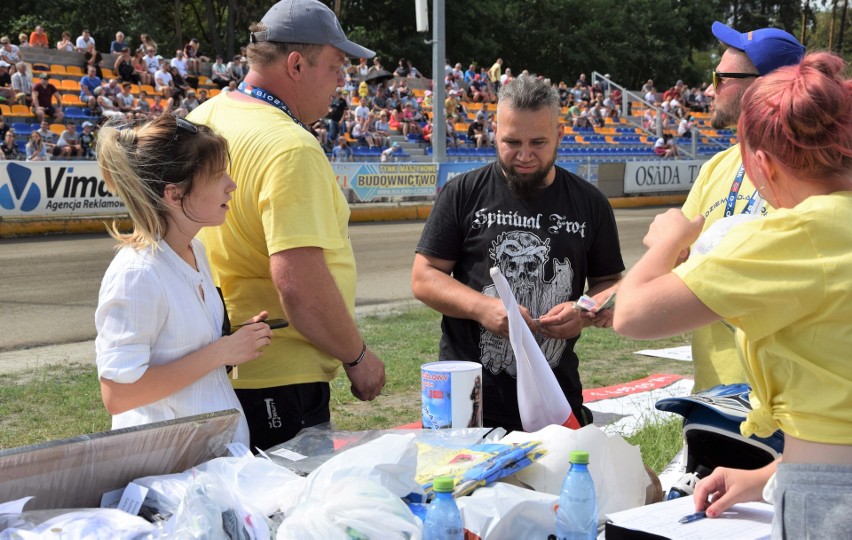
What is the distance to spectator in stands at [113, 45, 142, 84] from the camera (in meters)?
27.3

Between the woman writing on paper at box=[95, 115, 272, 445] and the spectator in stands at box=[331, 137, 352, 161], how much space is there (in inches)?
907

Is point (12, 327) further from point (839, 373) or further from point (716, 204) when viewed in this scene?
point (839, 373)

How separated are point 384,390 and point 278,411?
3796mm

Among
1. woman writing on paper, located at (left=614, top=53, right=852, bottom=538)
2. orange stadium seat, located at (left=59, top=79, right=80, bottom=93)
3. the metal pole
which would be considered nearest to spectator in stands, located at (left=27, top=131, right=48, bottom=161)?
orange stadium seat, located at (left=59, top=79, right=80, bottom=93)

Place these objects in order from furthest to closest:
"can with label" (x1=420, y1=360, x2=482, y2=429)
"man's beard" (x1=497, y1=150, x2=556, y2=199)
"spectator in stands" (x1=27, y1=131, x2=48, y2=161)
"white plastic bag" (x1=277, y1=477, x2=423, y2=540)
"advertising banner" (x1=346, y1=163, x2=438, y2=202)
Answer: "advertising banner" (x1=346, y1=163, x2=438, y2=202), "spectator in stands" (x1=27, y1=131, x2=48, y2=161), "man's beard" (x1=497, y1=150, x2=556, y2=199), "can with label" (x1=420, y1=360, x2=482, y2=429), "white plastic bag" (x1=277, y1=477, x2=423, y2=540)

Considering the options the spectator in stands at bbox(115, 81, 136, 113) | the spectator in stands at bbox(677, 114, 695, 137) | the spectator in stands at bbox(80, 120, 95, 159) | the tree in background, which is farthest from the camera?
the tree in background

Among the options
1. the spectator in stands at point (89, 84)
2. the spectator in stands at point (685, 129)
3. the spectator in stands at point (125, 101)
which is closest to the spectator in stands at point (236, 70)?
the spectator in stands at point (125, 101)

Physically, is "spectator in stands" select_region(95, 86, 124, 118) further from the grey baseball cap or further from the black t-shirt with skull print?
the grey baseball cap

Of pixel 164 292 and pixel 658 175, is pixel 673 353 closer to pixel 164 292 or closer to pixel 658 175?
pixel 164 292

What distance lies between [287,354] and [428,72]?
174ft

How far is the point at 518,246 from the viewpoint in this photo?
358 cm

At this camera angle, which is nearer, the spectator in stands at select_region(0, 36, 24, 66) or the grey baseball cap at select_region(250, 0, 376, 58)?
the grey baseball cap at select_region(250, 0, 376, 58)

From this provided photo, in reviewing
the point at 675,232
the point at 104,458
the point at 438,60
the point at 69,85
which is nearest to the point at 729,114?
the point at 675,232

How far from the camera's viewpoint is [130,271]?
7.95ft
